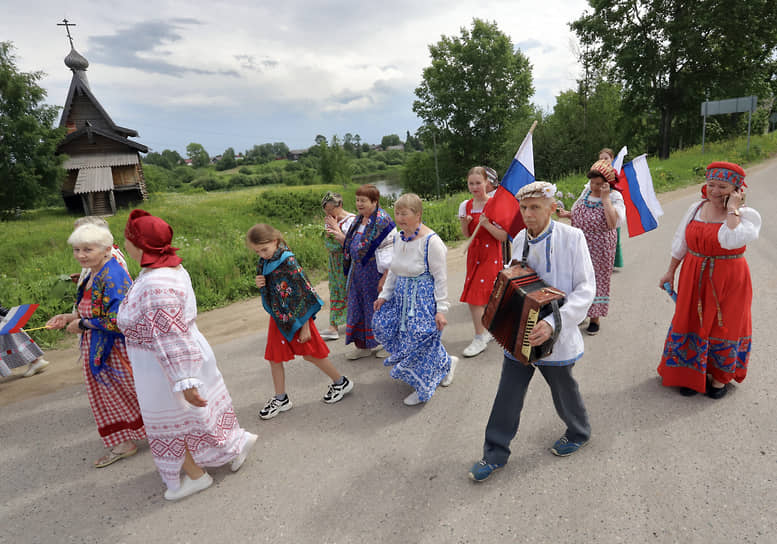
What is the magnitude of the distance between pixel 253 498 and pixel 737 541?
9.54ft

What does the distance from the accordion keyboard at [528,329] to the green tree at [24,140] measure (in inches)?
968

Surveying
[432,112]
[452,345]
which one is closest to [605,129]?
[432,112]

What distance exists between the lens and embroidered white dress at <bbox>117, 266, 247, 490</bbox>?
2568 mm

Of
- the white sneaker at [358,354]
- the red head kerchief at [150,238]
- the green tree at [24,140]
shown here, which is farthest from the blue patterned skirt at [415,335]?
the green tree at [24,140]

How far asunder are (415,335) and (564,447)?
4.74 feet

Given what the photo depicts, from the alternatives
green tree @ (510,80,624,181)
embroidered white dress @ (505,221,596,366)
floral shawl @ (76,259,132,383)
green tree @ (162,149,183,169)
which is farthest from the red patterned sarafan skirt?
green tree @ (162,149,183,169)

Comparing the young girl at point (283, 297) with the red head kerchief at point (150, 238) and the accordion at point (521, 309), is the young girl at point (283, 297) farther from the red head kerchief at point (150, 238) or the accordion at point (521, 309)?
the accordion at point (521, 309)

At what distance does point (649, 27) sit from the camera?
25.7 metres

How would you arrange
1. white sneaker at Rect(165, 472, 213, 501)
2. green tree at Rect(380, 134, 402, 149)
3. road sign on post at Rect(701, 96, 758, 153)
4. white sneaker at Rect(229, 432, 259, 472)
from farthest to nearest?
green tree at Rect(380, 134, 402, 149) < road sign on post at Rect(701, 96, 758, 153) < white sneaker at Rect(229, 432, 259, 472) < white sneaker at Rect(165, 472, 213, 501)

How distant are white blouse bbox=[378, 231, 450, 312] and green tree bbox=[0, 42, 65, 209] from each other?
22966 mm

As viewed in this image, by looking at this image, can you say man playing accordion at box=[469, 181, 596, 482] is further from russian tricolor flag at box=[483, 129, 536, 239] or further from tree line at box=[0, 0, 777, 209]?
tree line at box=[0, 0, 777, 209]

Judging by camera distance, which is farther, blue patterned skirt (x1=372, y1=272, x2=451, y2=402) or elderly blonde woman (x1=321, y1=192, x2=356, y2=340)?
elderly blonde woman (x1=321, y1=192, x2=356, y2=340)

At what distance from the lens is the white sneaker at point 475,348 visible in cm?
468

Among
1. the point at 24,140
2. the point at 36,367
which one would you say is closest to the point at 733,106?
the point at 36,367
